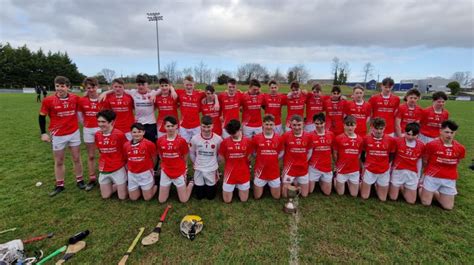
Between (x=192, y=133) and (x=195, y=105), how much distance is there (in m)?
0.64

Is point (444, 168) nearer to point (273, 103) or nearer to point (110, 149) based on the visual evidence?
point (273, 103)

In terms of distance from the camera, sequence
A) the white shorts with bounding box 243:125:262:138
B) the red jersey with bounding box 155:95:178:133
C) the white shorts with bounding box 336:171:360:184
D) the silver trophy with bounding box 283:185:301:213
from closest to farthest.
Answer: the silver trophy with bounding box 283:185:301:213 → the white shorts with bounding box 336:171:360:184 → the red jersey with bounding box 155:95:178:133 → the white shorts with bounding box 243:125:262:138

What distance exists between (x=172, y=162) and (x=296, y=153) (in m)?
2.31

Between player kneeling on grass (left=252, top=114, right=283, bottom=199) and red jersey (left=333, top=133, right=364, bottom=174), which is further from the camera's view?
red jersey (left=333, top=133, right=364, bottom=174)

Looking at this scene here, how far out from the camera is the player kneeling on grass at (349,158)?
15.7 feet

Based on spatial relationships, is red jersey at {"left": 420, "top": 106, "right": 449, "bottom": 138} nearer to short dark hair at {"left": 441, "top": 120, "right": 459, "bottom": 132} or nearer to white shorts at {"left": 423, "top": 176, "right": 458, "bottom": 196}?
short dark hair at {"left": 441, "top": 120, "right": 459, "bottom": 132}

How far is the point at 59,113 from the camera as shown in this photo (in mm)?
4801

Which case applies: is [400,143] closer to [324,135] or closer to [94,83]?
[324,135]

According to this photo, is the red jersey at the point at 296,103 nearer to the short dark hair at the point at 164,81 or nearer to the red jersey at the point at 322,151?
the red jersey at the point at 322,151

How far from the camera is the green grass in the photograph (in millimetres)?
3270

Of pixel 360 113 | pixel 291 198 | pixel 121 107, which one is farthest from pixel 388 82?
pixel 121 107

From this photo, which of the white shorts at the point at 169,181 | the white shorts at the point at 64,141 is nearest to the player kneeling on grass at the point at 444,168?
the white shorts at the point at 169,181

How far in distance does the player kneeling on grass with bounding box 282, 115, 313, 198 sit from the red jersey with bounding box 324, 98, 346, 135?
160 centimetres

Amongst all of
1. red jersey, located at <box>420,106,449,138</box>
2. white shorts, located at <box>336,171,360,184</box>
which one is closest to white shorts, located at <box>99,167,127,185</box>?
white shorts, located at <box>336,171,360,184</box>
